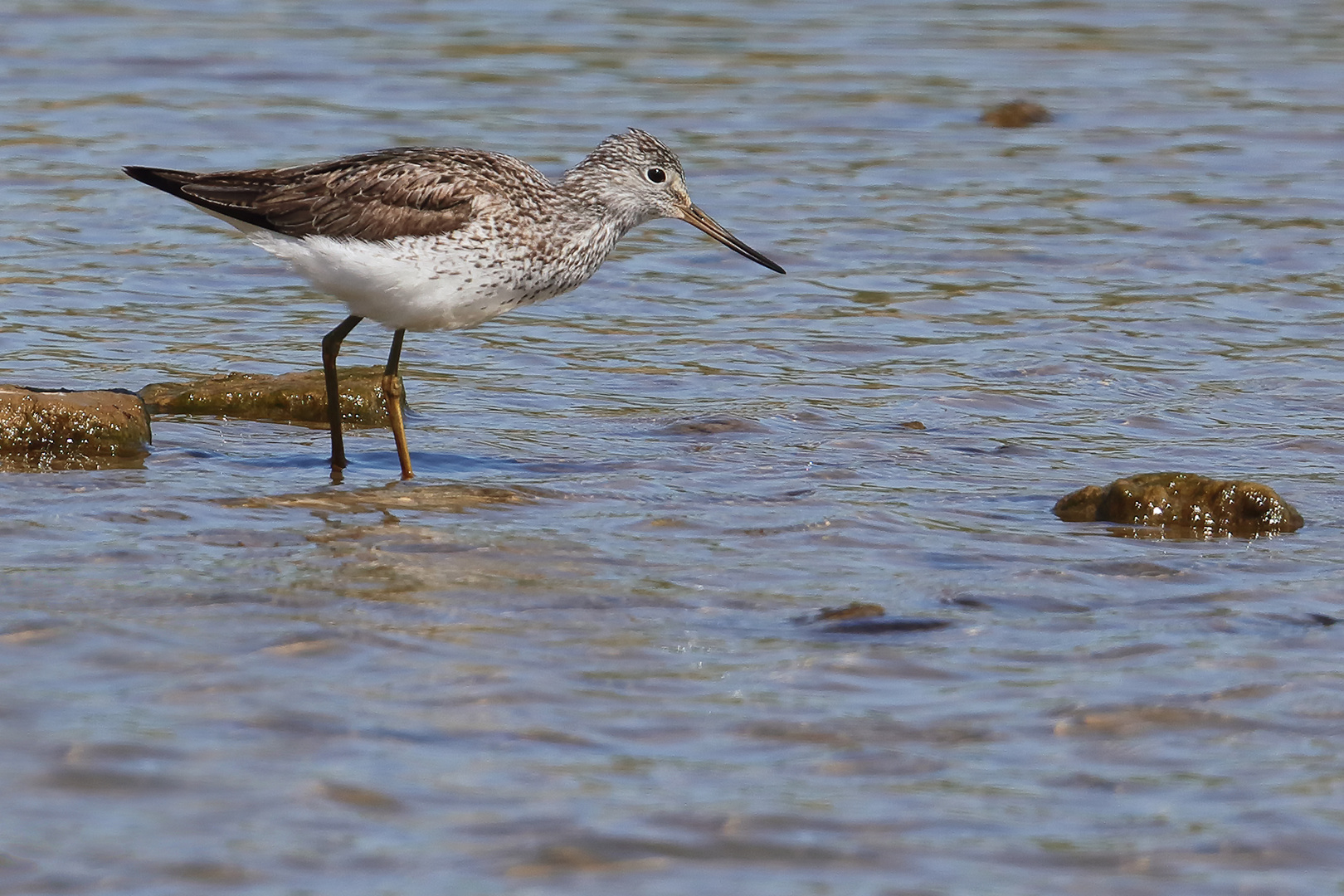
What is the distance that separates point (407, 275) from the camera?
7.59 m

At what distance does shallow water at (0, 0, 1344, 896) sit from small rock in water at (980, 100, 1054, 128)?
0.65 ft

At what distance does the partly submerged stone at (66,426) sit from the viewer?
764 centimetres

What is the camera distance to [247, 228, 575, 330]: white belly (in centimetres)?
760

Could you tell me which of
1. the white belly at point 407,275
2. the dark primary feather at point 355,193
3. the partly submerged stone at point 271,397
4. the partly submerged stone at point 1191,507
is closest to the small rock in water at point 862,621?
the partly submerged stone at point 1191,507

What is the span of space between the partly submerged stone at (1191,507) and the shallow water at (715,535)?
0.66ft

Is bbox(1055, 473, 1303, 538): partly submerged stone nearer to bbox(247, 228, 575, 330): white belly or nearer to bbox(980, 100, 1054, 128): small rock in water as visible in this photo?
bbox(247, 228, 575, 330): white belly

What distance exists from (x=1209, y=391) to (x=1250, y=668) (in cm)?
396

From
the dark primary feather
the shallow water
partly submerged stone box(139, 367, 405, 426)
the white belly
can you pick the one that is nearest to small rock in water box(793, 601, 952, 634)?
the shallow water

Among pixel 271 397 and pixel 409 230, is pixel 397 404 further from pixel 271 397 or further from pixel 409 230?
pixel 271 397

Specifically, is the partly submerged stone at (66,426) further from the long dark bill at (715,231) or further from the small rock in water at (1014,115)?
the small rock in water at (1014,115)

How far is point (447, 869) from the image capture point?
4.27m

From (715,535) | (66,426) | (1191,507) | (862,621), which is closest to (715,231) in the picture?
(715,535)

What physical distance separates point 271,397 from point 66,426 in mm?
1270

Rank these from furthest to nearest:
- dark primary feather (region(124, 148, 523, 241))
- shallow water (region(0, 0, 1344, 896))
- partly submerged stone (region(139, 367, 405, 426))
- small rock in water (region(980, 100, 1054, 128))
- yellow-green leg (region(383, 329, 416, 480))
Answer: small rock in water (region(980, 100, 1054, 128)), partly submerged stone (region(139, 367, 405, 426)), yellow-green leg (region(383, 329, 416, 480)), dark primary feather (region(124, 148, 523, 241)), shallow water (region(0, 0, 1344, 896))
